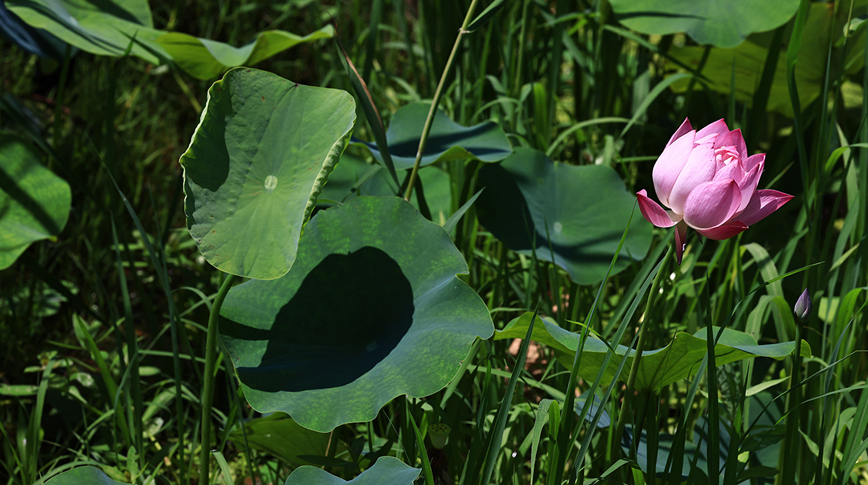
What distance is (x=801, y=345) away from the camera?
622 millimetres

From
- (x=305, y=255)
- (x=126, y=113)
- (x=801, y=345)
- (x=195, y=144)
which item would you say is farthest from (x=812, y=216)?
(x=126, y=113)

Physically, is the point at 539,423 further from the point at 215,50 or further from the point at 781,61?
the point at 781,61

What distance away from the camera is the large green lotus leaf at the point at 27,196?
1077mm

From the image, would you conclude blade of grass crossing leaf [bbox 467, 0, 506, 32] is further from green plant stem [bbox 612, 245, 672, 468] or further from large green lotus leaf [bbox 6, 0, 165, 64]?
large green lotus leaf [bbox 6, 0, 165, 64]

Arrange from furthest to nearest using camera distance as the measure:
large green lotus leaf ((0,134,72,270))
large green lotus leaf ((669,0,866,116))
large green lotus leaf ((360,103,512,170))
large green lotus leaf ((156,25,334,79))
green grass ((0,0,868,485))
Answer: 1. large green lotus leaf ((669,0,866,116))
2. large green lotus leaf ((156,25,334,79))
3. large green lotus leaf ((0,134,72,270))
4. large green lotus leaf ((360,103,512,170))
5. green grass ((0,0,868,485))

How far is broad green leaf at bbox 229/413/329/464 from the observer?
768 mm

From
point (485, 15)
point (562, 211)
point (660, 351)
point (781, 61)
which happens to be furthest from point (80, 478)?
point (781, 61)

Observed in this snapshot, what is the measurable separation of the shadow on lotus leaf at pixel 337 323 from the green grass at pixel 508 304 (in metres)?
0.09

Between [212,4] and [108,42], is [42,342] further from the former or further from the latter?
[212,4]

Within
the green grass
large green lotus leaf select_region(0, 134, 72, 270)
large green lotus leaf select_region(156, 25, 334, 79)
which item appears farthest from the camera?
large green lotus leaf select_region(156, 25, 334, 79)

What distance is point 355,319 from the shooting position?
2.56 feet

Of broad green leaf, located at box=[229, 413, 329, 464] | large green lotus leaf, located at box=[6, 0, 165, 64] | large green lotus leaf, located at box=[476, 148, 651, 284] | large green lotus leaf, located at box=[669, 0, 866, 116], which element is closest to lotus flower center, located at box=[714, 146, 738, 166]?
large green lotus leaf, located at box=[476, 148, 651, 284]

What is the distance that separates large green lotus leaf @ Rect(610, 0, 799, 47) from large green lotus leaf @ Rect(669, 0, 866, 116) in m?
0.13

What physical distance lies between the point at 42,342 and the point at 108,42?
66cm
